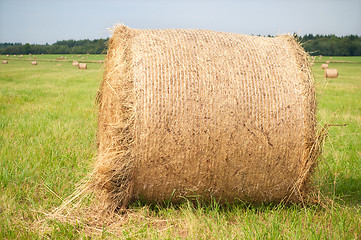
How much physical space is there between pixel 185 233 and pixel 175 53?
1.79 m

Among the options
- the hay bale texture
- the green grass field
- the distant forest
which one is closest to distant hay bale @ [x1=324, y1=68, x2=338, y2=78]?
the green grass field

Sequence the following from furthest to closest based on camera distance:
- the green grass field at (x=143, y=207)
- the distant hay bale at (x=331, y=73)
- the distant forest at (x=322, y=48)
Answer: the distant forest at (x=322, y=48) → the distant hay bale at (x=331, y=73) → the green grass field at (x=143, y=207)

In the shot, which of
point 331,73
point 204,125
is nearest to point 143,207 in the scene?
point 204,125

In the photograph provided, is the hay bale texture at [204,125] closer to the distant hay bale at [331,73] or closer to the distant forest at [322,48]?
the distant hay bale at [331,73]

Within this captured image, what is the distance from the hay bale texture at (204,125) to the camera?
3.05m

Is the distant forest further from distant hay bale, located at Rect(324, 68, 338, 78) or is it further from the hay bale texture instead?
the hay bale texture

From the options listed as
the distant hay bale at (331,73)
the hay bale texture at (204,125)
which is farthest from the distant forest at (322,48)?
the hay bale texture at (204,125)

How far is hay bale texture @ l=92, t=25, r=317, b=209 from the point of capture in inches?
120

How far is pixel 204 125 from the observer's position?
121 inches

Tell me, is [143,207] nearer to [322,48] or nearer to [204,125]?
[204,125]

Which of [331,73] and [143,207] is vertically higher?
[331,73]

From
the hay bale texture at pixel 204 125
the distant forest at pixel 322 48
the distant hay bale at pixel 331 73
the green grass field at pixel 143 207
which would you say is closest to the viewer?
the green grass field at pixel 143 207

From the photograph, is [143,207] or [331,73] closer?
[143,207]

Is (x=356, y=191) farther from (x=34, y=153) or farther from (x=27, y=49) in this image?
(x=27, y=49)
